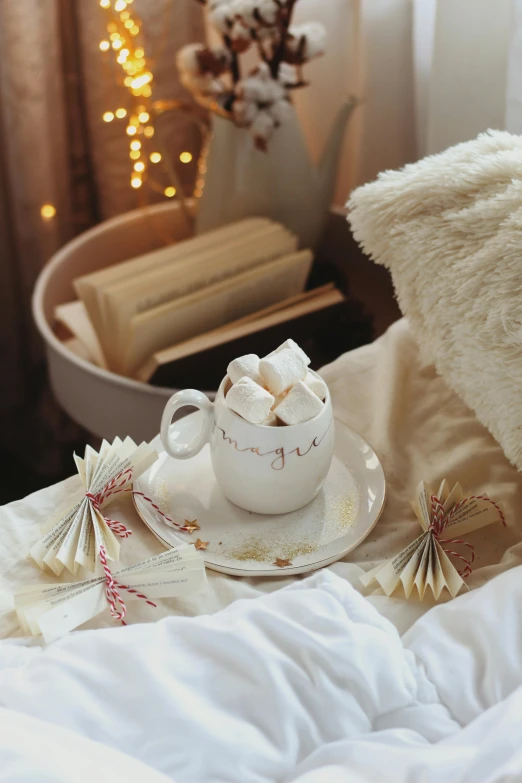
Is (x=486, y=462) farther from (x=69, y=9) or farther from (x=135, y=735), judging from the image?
(x=69, y=9)

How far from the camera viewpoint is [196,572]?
54cm

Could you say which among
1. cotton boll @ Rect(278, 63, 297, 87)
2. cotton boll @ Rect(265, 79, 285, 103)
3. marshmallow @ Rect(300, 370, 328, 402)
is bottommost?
marshmallow @ Rect(300, 370, 328, 402)

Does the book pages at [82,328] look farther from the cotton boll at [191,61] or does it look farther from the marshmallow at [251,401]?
the marshmallow at [251,401]

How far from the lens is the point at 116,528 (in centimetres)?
58

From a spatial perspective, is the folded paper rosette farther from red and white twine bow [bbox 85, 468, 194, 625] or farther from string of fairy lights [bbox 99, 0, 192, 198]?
string of fairy lights [bbox 99, 0, 192, 198]

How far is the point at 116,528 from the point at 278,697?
0.67 feet

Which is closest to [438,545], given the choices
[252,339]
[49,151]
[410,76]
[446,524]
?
[446,524]

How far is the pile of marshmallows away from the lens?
54 cm

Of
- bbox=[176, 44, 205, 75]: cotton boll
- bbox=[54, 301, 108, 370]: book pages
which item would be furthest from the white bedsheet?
bbox=[176, 44, 205, 75]: cotton boll

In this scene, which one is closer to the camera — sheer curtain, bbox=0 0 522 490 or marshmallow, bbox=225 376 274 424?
marshmallow, bbox=225 376 274 424

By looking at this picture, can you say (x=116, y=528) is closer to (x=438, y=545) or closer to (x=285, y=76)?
(x=438, y=545)

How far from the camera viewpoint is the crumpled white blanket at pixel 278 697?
40 centimetres

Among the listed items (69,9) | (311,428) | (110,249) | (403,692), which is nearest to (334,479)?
(311,428)

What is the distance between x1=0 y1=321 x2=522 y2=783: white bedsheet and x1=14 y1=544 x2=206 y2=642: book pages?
12 millimetres
